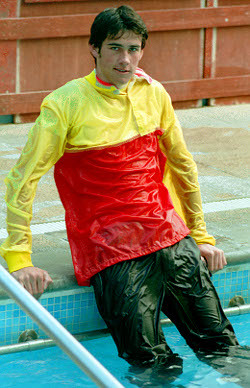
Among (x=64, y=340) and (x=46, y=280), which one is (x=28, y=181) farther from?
(x=64, y=340)

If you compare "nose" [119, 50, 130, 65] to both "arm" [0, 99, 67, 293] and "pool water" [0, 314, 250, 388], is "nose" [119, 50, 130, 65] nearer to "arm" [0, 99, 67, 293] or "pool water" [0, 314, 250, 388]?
"arm" [0, 99, 67, 293]

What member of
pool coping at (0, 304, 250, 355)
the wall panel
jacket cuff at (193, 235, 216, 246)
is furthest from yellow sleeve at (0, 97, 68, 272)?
the wall panel

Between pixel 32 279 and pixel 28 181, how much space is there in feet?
1.39

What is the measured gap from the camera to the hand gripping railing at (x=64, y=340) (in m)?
1.88

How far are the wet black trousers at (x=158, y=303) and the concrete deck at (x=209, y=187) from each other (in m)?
0.41

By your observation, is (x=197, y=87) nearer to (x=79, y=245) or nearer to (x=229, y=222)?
(x=229, y=222)

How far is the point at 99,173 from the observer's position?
11.9ft

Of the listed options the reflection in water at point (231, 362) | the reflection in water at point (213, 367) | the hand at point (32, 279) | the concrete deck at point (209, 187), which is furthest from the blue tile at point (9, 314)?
the reflection in water at point (231, 362)

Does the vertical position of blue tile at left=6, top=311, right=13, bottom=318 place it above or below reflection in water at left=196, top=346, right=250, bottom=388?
above

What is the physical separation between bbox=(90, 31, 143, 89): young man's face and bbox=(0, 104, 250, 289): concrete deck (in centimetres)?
99

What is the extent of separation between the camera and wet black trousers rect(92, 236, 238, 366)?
3.50m

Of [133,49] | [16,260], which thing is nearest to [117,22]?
[133,49]

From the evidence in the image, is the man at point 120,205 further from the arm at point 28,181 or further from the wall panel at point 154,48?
the wall panel at point 154,48

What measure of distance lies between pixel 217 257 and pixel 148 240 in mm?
475
